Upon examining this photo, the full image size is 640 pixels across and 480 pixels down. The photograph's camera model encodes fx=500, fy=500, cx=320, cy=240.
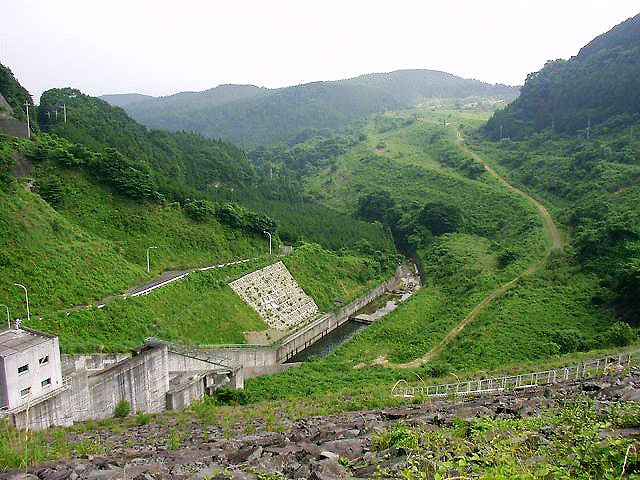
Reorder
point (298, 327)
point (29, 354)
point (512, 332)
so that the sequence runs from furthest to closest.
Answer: point (298, 327) < point (512, 332) < point (29, 354)

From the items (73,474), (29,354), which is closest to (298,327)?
(29,354)

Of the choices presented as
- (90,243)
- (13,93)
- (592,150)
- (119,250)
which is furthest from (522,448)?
(592,150)

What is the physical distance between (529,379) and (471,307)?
17.8 meters

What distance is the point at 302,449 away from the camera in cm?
982

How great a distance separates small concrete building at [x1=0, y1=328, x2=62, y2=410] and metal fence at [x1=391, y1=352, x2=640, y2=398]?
12.4 meters

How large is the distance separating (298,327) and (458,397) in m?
19.4

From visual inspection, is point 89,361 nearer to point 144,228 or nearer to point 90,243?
point 90,243

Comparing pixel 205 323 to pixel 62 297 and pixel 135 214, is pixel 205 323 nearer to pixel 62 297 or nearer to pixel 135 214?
pixel 62 297

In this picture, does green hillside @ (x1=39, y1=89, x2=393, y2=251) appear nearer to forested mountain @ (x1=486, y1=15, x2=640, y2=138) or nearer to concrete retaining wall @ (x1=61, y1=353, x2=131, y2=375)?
concrete retaining wall @ (x1=61, y1=353, x2=131, y2=375)

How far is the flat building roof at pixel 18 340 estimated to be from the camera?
16.1 m

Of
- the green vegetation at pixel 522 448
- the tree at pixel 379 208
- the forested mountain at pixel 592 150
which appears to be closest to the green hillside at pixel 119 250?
the tree at pixel 379 208

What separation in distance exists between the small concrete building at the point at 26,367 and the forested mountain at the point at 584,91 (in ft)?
230

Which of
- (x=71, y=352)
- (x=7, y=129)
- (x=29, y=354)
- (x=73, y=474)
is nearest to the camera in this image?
(x=73, y=474)

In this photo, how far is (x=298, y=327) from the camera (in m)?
35.7
